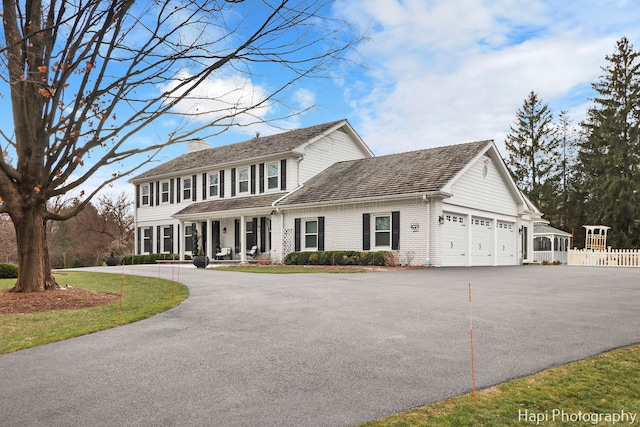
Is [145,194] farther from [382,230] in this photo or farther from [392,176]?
[382,230]

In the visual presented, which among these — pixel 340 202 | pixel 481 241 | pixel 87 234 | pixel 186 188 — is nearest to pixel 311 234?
pixel 340 202

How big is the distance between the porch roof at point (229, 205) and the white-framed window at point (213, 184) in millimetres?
561

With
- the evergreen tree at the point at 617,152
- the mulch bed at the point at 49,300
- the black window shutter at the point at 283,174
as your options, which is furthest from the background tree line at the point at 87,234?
the evergreen tree at the point at 617,152

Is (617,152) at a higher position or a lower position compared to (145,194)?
higher

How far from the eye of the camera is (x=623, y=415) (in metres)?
4.16

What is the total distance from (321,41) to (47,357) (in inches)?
249

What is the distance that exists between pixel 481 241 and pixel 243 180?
44.3 ft

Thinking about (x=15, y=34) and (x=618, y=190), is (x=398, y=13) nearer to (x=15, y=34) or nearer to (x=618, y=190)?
(x=15, y=34)

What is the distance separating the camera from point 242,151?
31016mm

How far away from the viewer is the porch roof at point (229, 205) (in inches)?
1055

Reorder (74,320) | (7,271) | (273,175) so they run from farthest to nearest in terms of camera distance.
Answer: (273,175) < (7,271) < (74,320)

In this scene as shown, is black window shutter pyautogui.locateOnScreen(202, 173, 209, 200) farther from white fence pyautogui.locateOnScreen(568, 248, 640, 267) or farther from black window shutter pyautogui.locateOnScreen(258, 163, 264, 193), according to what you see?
white fence pyautogui.locateOnScreen(568, 248, 640, 267)

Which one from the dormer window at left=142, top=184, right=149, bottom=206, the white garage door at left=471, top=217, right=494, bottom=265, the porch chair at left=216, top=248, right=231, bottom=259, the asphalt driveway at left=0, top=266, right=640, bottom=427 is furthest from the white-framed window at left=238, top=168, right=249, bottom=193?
the asphalt driveway at left=0, top=266, right=640, bottom=427

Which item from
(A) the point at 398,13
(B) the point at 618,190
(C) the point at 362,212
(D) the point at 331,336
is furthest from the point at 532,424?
(B) the point at 618,190
